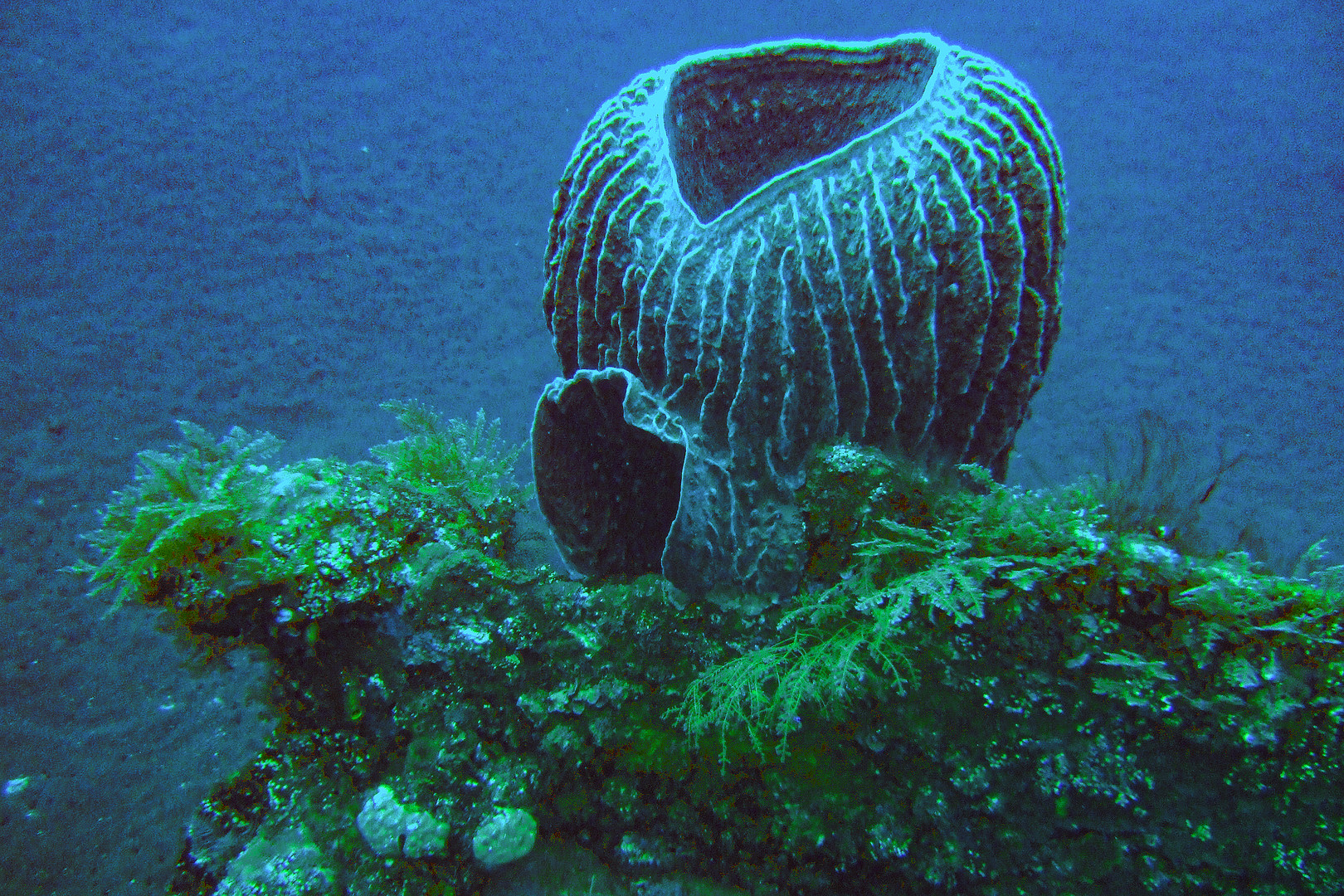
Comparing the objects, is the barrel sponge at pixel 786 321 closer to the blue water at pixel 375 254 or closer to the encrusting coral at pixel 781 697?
the encrusting coral at pixel 781 697

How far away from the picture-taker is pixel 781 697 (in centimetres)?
140

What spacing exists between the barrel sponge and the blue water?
212 cm

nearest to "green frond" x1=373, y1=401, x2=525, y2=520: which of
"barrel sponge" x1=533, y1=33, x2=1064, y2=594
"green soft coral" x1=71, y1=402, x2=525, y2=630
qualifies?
"green soft coral" x1=71, y1=402, x2=525, y2=630

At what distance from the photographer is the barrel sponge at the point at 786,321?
1.73m

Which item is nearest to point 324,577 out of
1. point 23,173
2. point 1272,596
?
point 1272,596

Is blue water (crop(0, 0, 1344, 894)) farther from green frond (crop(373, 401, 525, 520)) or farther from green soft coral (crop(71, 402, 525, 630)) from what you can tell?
green frond (crop(373, 401, 525, 520))

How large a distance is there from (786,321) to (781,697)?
1012 mm

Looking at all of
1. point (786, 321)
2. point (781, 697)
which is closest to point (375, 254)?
point (786, 321)

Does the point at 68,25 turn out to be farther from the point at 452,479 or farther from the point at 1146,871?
the point at 1146,871

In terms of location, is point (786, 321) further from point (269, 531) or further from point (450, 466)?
point (269, 531)

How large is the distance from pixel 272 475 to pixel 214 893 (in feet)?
3.46

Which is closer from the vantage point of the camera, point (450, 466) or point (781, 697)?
point (781, 697)

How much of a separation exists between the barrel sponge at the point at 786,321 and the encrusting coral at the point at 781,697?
24 centimetres

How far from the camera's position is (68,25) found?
13.1 feet
